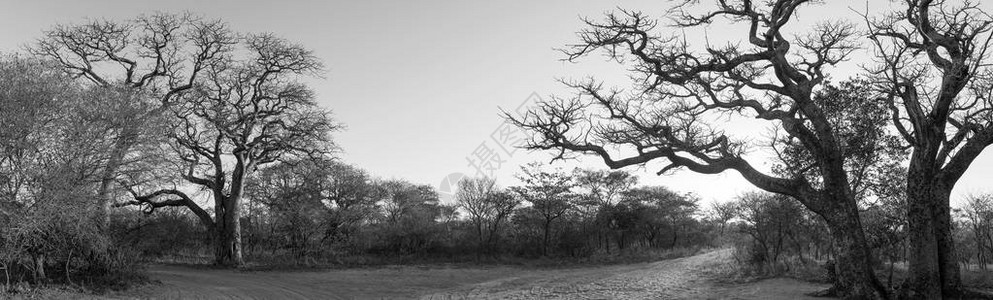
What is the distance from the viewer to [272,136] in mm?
25031

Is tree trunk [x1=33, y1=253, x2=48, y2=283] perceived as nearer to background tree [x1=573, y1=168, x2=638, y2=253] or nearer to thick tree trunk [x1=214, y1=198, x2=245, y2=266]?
thick tree trunk [x1=214, y1=198, x2=245, y2=266]

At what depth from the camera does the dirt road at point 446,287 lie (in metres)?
13.6

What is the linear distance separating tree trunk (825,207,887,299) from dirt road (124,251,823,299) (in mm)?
1564

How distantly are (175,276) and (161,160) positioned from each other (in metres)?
5.77

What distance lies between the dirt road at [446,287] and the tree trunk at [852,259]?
5.13ft

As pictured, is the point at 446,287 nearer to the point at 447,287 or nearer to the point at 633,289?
the point at 447,287

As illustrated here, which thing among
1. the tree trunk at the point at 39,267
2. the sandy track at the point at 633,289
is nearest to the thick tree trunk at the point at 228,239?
the tree trunk at the point at 39,267

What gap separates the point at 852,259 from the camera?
10883 mm

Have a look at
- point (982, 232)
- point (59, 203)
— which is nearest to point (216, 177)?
point (59, 203)

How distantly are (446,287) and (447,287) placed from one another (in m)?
0.03

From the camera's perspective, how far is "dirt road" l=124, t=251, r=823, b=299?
13.6m

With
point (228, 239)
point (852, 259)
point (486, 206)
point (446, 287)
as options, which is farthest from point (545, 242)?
point (852, 259)

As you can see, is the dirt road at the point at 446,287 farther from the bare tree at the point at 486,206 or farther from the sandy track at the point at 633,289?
the bare tree at the point at 486,206

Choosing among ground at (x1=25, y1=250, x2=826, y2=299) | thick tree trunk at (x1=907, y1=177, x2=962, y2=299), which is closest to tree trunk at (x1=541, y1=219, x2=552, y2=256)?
ground at (x1=25, y1=250, x2=826, y2=299)
